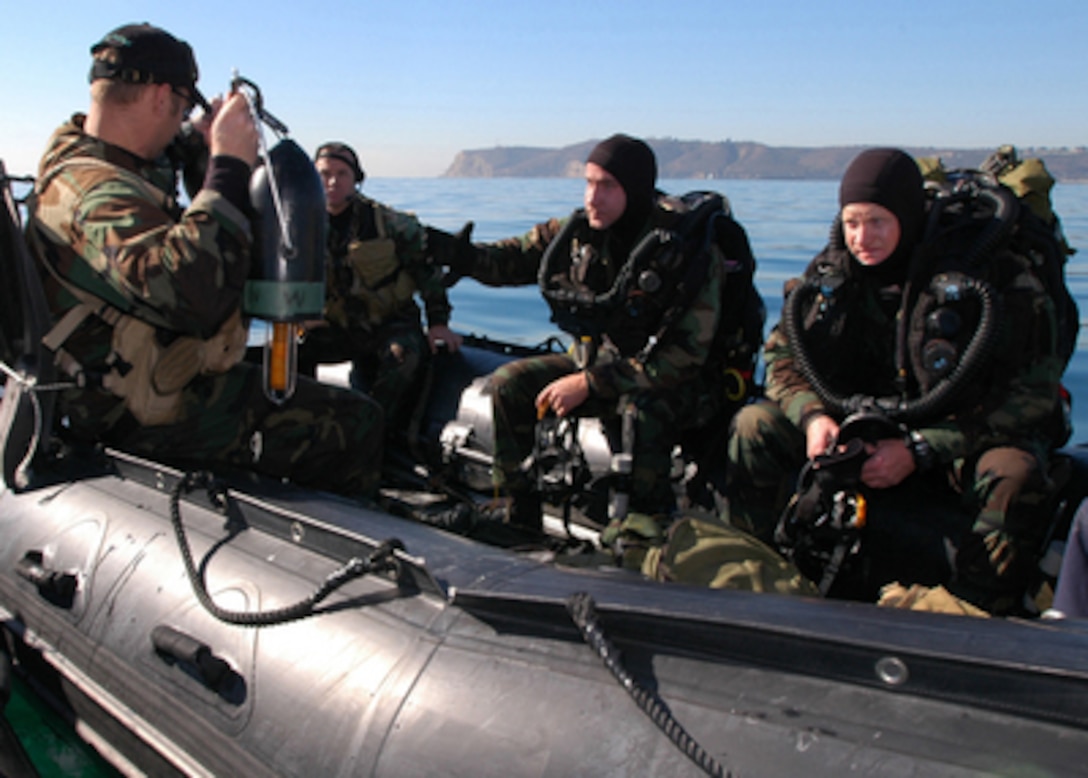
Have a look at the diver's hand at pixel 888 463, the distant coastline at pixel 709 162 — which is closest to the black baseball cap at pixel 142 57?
the diver's hand at pixel 888 463

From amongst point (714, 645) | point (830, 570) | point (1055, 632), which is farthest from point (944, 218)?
point (714, 645)

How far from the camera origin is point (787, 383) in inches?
110

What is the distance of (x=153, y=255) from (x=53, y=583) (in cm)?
86

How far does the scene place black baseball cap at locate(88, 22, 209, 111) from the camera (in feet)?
7.64

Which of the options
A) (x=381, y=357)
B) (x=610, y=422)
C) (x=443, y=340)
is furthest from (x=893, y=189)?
(x=381, y=357)

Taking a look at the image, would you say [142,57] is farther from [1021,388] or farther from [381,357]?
[1021,388]

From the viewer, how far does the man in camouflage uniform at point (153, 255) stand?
2182 mm

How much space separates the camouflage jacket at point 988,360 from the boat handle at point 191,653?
1.67 m

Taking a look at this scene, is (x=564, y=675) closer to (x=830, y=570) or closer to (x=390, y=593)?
(x=390, y=593)

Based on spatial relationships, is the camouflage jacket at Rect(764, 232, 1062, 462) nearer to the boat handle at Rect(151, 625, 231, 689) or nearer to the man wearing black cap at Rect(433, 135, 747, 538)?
the man wearing black cap at Rect(433, 135, 747, 538)

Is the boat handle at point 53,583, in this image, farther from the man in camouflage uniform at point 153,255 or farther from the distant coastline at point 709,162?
the distant coastline at point 709,162

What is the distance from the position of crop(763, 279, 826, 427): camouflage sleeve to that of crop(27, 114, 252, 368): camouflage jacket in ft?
5.10

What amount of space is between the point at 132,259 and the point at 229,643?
0.91 meters

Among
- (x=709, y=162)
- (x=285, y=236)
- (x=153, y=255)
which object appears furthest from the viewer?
(x=709, y=162)
